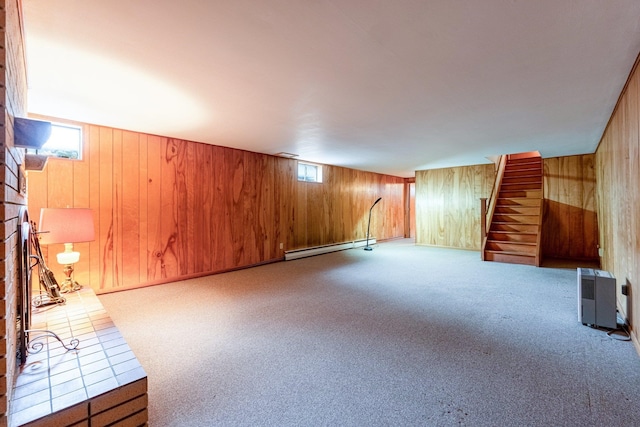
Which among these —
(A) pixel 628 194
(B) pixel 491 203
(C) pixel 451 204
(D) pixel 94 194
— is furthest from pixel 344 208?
(A) pixel 628 194

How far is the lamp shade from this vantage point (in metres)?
2.57

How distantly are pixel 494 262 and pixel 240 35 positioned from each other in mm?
6014

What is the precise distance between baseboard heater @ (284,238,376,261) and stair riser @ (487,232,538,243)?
3.21 metres

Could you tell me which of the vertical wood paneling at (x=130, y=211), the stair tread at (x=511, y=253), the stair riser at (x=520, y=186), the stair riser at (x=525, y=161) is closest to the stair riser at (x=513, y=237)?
the stair tread at (x=511, y=253)

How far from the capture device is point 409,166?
24.3 feet

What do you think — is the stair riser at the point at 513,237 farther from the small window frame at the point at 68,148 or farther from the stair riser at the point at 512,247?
the small window frame at the point at 68,148

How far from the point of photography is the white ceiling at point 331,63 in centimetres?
161

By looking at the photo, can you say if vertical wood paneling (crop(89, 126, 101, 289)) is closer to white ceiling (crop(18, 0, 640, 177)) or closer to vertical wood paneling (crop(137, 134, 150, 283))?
white ceiling (crop(18, 0, 640, 177))

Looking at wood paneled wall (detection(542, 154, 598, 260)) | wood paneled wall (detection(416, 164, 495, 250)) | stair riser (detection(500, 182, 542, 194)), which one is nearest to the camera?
wood paneled wall (detection(542, 154, 598, 260))

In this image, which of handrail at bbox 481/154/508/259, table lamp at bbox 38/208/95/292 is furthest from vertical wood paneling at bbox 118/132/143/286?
handrail at bbox 481/154/508/259

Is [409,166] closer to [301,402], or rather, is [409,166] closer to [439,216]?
[439,216]

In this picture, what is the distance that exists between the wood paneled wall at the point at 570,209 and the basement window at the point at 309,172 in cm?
523

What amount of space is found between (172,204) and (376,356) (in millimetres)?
3781

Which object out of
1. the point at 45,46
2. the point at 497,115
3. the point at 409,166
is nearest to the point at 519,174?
the point at 409,166
